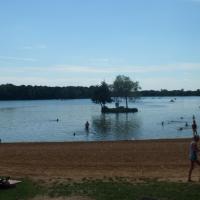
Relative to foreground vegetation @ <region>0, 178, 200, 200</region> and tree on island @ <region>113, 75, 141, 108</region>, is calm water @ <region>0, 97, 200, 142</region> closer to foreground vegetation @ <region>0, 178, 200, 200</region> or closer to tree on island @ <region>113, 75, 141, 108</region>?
foreground vegetation @ <region>0, 178, 200, 200</region>

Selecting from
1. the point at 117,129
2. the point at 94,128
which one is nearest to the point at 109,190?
the point at 117,129

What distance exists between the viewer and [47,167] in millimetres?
21797

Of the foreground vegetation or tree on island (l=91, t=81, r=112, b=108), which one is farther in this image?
tree on island (l=91, t=81, r=112, b=108)

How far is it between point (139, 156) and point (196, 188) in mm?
10702

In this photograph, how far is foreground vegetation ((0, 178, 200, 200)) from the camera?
1353 centimetres

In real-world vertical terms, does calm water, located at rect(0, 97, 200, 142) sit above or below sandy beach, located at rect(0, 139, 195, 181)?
below

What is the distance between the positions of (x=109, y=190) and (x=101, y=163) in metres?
8.27

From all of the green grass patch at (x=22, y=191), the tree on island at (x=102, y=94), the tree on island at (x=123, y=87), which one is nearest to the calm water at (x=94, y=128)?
the tree on island at (x=102, y=94)

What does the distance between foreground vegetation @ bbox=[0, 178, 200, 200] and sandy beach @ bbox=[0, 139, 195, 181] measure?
1.86 meters

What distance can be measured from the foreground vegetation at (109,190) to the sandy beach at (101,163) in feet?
6.10

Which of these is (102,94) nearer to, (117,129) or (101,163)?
(117,129)

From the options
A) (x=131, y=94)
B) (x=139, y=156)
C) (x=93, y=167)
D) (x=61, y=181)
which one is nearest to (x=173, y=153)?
(x=139, y=156)

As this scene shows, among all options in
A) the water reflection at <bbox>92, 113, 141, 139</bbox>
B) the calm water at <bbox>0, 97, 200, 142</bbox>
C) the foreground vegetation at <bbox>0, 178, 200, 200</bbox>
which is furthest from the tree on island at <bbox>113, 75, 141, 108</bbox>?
the foreground vegetation at <bbox>0, 178, 200, 200</bbox>

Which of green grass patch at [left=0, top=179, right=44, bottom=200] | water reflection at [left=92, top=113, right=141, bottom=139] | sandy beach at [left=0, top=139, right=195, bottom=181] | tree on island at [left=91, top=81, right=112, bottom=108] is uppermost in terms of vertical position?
A: tree on island at [left=91, top=81, right=112, bottom=108]
